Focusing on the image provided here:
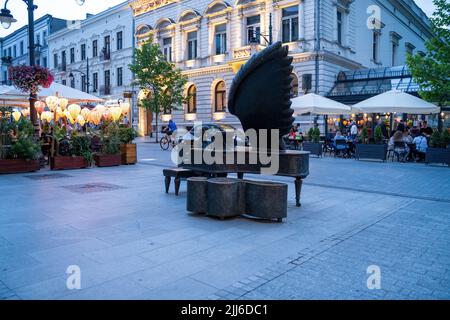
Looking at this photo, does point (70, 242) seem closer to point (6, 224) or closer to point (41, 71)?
point (6, 224)

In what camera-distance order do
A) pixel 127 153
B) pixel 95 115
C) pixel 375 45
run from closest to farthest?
pixel 95 115, pixel 127 153, pixel 375 45

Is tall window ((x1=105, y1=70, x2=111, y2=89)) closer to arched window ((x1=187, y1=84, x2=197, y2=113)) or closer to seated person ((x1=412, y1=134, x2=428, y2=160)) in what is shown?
Result: arched window ((x1=187, y1=84, x2=197, y2=113))

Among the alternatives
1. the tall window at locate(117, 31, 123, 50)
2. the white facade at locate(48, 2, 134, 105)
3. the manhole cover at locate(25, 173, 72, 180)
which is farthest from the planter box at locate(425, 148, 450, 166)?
the tall window at locate(117, 31, 123, 50)

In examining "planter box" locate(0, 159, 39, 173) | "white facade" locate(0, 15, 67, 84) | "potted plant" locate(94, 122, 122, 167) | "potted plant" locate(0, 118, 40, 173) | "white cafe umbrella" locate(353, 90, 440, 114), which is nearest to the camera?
"planter box" locate(0, 159, 39, 173)

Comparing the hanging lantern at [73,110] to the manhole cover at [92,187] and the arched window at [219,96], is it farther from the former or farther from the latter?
the arched window at [219,96]

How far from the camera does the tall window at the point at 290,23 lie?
25.4 metres

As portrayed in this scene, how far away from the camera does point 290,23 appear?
1009 inches

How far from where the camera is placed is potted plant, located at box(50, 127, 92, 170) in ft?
41.6

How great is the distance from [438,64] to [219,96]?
54.0 ft

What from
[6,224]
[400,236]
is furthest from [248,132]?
[6,224]

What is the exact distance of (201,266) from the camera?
4.07 metres

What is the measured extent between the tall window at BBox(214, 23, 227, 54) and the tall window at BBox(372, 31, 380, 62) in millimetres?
11928

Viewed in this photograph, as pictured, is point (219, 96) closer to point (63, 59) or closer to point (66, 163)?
point (66, 163)

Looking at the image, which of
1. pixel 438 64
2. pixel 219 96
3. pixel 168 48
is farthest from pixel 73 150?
pixel 168 48
